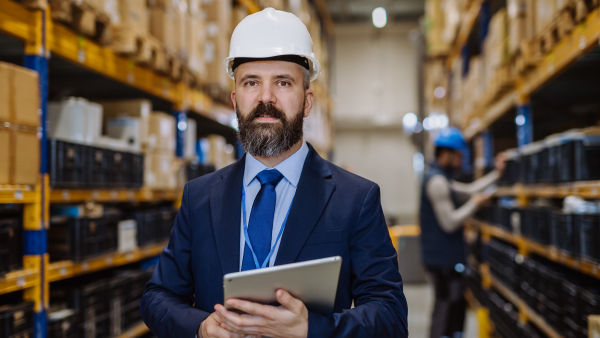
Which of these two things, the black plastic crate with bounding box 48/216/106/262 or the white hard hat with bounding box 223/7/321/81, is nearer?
the white hard hat with bounding box 223/7/321/81

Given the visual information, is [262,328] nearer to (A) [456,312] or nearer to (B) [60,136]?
(B) [60,136]

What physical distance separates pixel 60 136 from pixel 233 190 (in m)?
1.90

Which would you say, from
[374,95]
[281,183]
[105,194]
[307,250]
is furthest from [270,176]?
[374,95]

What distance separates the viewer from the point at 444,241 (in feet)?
13.7

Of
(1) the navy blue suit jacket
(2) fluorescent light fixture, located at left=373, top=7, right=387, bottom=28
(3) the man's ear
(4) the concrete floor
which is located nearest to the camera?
(1) the navy blue suit jacket

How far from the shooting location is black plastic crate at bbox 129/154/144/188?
354cm

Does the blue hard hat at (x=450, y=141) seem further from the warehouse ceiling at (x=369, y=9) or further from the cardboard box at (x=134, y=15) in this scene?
the warehouse ceiling at (x=369, y=9)

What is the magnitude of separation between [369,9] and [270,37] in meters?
12.5

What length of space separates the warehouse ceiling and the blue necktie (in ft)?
39.3

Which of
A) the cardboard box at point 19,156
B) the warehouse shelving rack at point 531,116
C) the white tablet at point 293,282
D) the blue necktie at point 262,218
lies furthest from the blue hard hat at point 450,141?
the white tablet at point 293,282

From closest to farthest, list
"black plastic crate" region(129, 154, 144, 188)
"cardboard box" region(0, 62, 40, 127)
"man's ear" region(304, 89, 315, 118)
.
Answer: "man's ear" region(304, 89, 315, 118) < "cardboard box" region(0, 62, 40, 127) < "black plastic crate" region(129, 154, 144, 188)

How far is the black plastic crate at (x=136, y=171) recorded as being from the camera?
3541mm

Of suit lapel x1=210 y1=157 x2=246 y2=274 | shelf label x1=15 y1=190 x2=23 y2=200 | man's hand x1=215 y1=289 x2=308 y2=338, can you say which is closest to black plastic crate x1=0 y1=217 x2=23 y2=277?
shelf label x1=15 y1=190 x2=23 y2=200

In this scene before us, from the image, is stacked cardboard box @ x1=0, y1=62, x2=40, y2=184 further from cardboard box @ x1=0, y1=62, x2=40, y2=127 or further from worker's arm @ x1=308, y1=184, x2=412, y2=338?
worker's arm @ x1=308, y1=184, x2=412, y2=338
